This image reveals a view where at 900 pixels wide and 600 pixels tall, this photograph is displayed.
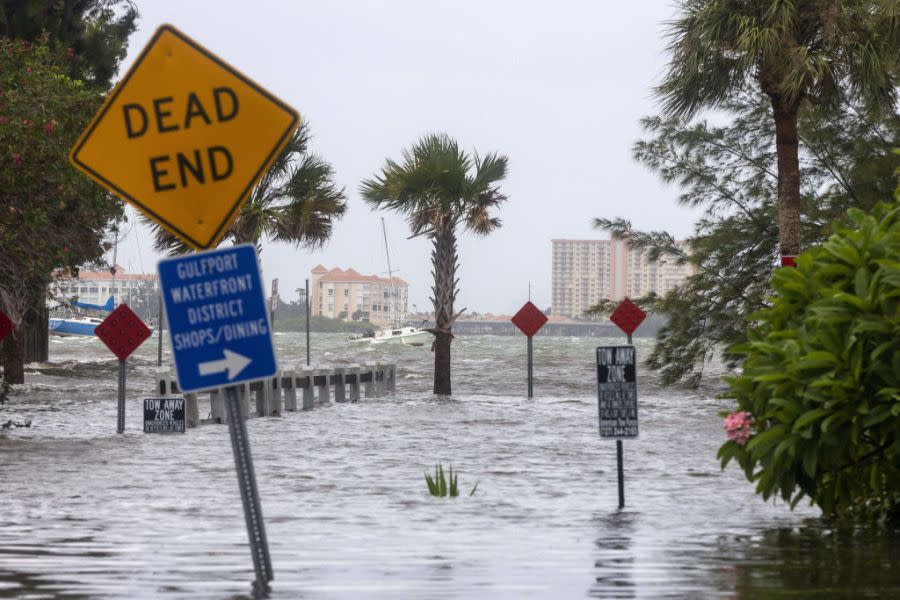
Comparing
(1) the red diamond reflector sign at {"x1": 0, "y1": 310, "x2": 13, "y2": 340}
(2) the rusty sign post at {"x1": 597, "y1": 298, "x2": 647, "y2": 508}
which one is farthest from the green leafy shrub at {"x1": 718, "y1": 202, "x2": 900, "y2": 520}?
(1) the red diamond reflector sign at {"x1": 0, "y1": 310, "x2": 13, "y2": 340}

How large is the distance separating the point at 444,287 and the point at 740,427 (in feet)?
103

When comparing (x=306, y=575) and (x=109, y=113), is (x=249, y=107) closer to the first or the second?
(x=109, y=113)

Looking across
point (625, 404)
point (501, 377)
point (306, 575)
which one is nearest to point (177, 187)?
point (306, 575)

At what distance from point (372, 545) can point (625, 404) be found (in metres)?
3.11

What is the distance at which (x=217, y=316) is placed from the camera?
7.14 m

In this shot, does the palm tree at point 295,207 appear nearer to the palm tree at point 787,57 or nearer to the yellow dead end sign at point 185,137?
the palm tree at point 787,57

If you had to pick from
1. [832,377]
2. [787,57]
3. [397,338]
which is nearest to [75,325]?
[397,338]

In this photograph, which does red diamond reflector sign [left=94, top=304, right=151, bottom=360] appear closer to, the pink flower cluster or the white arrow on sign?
the pink flower cluster

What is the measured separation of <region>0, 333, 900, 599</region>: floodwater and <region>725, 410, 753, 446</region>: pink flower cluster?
72cm

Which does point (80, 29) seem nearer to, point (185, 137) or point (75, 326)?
point (185, 137)

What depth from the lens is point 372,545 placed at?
1039 cm

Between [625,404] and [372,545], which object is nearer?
[372,545]

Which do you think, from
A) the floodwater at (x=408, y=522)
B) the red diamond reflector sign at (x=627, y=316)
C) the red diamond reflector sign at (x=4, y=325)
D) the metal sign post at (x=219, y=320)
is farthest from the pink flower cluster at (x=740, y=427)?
the red diamond reflector sign at (x=627, y=316)

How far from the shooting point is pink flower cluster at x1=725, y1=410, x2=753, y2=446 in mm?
10578
